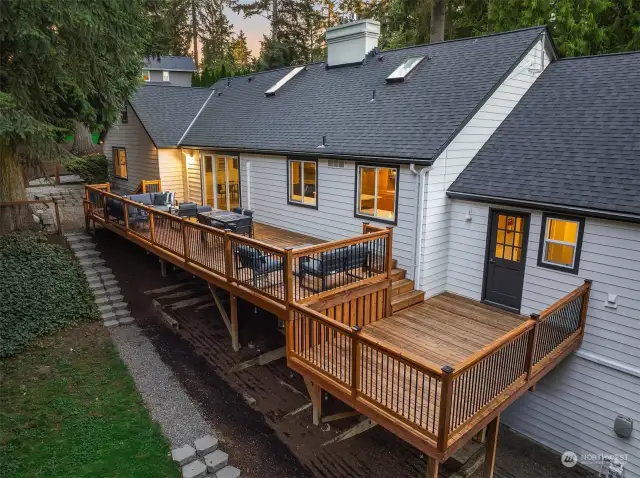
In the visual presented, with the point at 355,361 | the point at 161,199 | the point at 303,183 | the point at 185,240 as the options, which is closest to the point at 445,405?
the point at 355,361

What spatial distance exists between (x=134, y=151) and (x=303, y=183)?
970 centimetres

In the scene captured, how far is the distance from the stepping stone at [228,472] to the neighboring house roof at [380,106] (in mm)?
6105

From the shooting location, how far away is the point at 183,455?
6.74 meters

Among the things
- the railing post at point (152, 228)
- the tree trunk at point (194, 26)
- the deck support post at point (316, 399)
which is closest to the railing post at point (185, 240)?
the railing post at point (152, 228)

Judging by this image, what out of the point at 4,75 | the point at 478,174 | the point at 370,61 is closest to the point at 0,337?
the point at 4,75

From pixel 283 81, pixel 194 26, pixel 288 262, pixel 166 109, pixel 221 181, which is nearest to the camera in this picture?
pixel 288 262

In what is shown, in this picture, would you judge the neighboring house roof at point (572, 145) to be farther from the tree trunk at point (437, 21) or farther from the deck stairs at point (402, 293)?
the tree trunk at point (437, 21)

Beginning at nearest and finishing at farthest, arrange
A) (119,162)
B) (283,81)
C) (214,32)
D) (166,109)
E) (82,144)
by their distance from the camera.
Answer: (283,81) < (166,109) < (119,162) < (82,144) < (214,32)

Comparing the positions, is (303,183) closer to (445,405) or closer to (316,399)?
(316,399)

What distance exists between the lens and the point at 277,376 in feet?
30.2

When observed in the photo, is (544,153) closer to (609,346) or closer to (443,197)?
(443,197)

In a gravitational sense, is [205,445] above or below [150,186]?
below

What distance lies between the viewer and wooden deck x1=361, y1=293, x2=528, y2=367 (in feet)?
23.2

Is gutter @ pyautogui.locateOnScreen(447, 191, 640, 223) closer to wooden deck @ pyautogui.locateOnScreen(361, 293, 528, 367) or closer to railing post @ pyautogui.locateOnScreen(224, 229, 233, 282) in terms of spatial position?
wooden deck @ pyautogui.locateOnScreen(361, 293, 528, 367)
